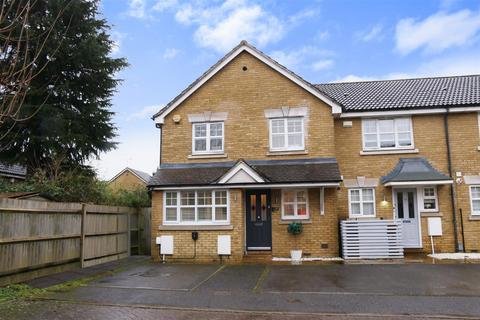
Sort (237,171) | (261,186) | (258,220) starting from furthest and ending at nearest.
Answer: (258,220), (237,171), (261,186)

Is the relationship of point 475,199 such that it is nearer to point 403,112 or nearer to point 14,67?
point 403,112

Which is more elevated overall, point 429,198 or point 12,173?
point 12,173

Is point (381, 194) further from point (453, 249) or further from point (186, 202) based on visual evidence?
point (186, 202)

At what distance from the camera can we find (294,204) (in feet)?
51.9

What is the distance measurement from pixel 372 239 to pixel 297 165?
12.5ft

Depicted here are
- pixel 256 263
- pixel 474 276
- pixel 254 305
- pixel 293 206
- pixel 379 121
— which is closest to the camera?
pixel 254 305

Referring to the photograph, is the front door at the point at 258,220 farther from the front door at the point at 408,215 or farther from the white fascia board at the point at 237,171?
the front door at the point at 408,215

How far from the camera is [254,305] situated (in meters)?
8.34

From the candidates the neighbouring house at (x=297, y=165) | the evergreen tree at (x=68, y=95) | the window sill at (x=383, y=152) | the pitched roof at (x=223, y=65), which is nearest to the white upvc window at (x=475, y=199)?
the neighbouring house at (x=297, y=165)

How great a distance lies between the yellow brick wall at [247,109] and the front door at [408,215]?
3433 millimetres

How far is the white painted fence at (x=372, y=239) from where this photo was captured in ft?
47.7

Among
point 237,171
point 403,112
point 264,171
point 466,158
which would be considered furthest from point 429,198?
point 237,171

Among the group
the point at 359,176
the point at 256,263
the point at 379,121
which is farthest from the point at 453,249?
the point at 256,263

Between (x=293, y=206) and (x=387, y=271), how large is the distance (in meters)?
4.58
